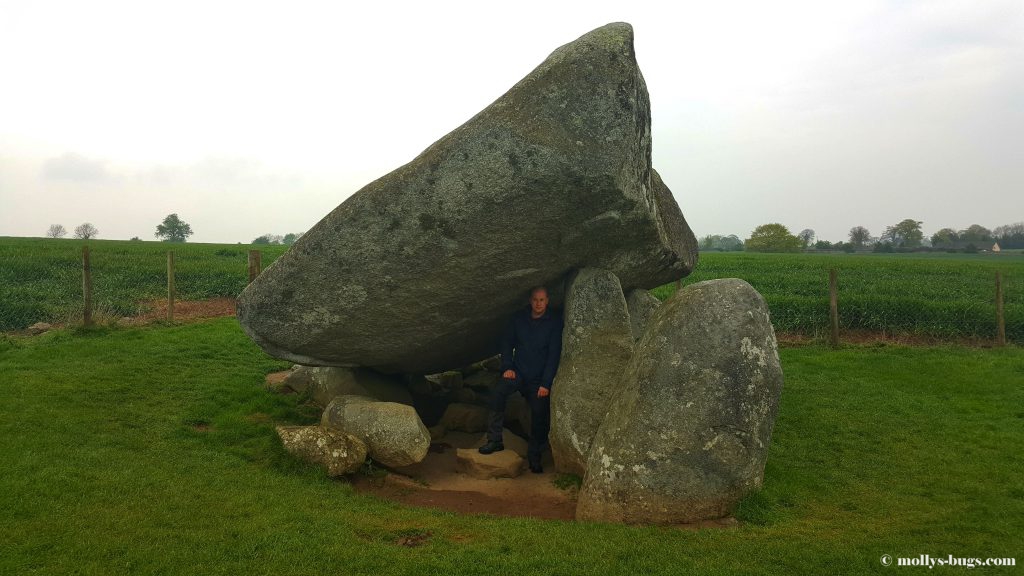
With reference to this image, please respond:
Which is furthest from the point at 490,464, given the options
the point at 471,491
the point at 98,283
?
the point at 98,283

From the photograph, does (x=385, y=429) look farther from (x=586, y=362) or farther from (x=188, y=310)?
(x=188, y=310)

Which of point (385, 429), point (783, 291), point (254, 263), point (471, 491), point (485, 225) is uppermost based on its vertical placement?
point (485, 225)

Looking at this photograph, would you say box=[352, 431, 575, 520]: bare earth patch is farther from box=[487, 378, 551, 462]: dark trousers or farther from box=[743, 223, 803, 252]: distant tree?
box=[743, 223, 803, 252]: distant tree

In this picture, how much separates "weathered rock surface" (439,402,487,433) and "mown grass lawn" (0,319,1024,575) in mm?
2256

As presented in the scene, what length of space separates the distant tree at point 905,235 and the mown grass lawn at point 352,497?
358 feet

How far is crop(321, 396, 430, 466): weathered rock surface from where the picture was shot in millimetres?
8578

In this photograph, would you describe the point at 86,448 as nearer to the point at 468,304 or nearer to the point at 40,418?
the point at 40,418

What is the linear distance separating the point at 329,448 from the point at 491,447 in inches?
86.4

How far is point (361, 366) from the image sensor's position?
10.4 metres

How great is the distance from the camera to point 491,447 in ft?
30.1

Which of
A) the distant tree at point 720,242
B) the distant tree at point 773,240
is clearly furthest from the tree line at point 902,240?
the distant tree at point 720,242

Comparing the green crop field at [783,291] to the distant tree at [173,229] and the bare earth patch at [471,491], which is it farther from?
the distant tree at [173,229]

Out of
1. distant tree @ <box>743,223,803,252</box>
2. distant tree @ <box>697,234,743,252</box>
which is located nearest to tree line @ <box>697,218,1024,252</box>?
distant tree @ <box>743,223,803,252</box>

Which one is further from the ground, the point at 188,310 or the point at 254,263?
the point at 254,263
